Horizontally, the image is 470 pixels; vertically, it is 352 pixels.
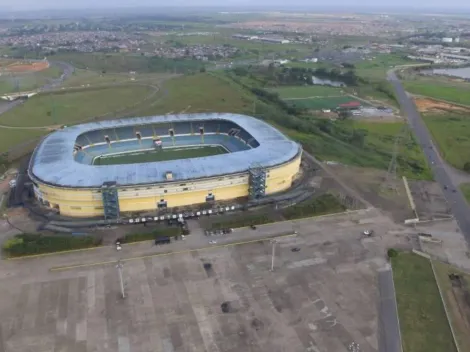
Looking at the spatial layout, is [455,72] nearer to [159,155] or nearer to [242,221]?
[159,155]

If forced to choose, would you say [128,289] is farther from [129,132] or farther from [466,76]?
[466,76]

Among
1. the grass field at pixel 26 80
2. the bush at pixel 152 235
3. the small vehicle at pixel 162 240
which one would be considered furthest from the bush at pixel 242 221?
the grass field at pixel 26 80

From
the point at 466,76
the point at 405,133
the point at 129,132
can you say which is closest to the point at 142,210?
the point at 129,132

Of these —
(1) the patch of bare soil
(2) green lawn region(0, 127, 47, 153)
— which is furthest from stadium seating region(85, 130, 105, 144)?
(1) the patch of bare soil

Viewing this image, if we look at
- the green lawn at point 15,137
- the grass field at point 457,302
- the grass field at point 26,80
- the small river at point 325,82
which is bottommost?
the grass field at point 26,80

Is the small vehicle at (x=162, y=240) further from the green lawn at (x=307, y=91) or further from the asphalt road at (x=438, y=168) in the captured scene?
the green lawn at (x=307, y=91)

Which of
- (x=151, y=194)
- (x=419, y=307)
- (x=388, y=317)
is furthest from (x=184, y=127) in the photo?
(x=419, y=307)
